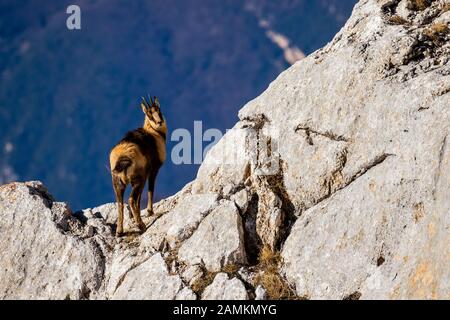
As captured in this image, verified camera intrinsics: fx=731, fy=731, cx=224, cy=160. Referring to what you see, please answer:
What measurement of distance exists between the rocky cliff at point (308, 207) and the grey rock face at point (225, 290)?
3cm

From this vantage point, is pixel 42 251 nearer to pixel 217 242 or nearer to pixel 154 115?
pixel 217 242

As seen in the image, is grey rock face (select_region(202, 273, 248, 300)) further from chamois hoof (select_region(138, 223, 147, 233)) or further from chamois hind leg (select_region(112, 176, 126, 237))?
chamois hind leg (select_region(112, 176, 126, 237))

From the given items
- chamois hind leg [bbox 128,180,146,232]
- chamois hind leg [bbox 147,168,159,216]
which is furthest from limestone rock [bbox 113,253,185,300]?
chamois hind leg [bbox 147,168,159,216]

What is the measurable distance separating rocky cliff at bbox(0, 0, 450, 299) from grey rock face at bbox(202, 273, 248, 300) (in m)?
0.03

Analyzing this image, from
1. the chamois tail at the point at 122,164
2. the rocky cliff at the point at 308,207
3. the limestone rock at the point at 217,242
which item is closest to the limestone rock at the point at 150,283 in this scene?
the rocky cliff at the point at 308,207

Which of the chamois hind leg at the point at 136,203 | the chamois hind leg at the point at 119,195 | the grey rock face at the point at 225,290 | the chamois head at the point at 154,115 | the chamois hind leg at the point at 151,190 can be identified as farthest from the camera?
the chamois head at the point at 154,115

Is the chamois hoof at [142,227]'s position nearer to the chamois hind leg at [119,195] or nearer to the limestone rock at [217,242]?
the chamois hind leg at [119,195]

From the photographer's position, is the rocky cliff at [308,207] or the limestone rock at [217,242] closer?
the rocky cliff at [308,207]

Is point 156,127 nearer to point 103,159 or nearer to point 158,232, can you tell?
point 158,232

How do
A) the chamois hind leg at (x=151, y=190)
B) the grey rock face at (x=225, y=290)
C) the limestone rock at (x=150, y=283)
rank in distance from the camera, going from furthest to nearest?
the chamois hind leg at (x=151, y=190), the limestone rock at (x=150, y=283), the grey rock face at (x=225, y=290)

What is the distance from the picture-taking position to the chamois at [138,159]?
57.7 ft

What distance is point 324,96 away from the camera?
55.9 ft

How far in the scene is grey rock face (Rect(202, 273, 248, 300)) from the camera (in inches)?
565
